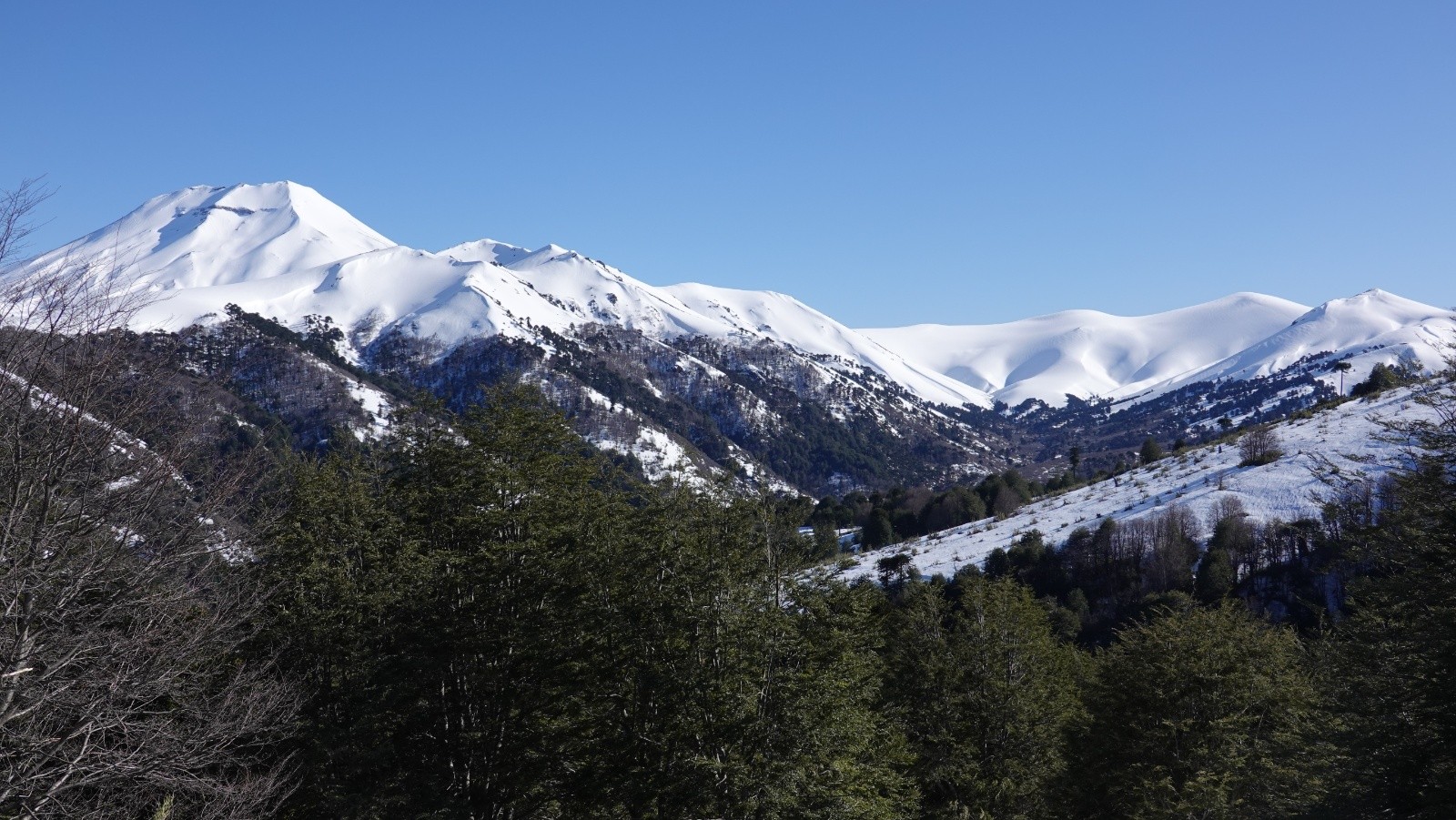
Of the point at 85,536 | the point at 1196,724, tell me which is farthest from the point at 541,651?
the point at 1196,724

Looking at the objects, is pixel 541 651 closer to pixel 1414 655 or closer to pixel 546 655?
pixel 546 655

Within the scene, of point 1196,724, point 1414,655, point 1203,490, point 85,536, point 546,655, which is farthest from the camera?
point 1203,490

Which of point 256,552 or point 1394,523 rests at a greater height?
point 256,552

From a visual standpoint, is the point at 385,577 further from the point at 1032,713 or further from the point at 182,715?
the point at 1032,713

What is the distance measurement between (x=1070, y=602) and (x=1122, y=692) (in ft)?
134

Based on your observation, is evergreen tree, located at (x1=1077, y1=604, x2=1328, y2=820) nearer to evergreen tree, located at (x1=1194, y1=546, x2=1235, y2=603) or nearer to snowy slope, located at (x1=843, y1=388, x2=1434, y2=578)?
evergreen tree, located at (x1=1194, y1=546, x2=1235, y2=603)

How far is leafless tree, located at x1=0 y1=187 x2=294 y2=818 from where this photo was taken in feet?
35.5

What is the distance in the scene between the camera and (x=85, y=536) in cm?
1195

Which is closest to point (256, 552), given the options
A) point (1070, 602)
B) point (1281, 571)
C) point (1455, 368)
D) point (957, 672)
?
point (957, 672)

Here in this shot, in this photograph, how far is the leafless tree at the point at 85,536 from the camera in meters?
10.8

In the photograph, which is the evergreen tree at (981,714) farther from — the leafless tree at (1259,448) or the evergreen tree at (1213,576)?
the leafless tree at (1259,448)

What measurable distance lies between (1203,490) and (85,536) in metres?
80.2

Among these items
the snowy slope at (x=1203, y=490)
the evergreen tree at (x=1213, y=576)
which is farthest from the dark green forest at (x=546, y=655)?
the snowy slope at (x=1203, y=490)

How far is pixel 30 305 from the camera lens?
10.8 meters
